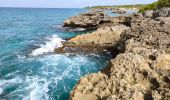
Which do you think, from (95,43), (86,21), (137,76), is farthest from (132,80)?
(86,21)

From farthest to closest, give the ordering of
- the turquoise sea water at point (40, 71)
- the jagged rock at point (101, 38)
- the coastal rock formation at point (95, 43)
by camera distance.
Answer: the jagged rock at point (101, 38) < the coastal rock formation at point (95, 43) < the turquoise sea water at point (40, 71)

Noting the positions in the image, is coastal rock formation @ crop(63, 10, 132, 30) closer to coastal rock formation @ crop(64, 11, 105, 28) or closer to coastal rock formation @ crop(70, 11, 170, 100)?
coastal rock formation @ crop(64, 11, 105, 28)

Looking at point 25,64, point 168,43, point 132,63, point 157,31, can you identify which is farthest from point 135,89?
point 25,64

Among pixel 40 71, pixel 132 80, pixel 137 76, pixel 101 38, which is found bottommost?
pixel 40 71

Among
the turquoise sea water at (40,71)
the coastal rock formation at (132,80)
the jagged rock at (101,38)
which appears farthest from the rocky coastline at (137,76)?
the jagged rock at (101,38)

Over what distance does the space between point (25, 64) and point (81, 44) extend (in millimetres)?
10759

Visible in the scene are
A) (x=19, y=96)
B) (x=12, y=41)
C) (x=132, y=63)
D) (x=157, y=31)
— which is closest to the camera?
(x=132, y=63)

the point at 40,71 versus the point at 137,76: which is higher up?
the point at 137,76

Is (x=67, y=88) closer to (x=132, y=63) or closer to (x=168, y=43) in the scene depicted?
(x=132, y=63)

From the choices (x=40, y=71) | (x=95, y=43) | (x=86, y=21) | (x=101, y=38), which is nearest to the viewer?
(x=40, y=71)

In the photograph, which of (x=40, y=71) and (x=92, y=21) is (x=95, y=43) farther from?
Result: (x=92, y=21)

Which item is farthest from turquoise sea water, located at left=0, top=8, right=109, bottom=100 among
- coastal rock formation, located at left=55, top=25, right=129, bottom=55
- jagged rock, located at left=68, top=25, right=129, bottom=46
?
jagged rock, located at left=68, top=25, right=129, bottom=46

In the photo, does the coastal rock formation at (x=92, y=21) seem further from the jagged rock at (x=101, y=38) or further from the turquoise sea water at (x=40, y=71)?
the jagged rock at (x=101, y=38)

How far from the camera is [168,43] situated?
23.0 m
